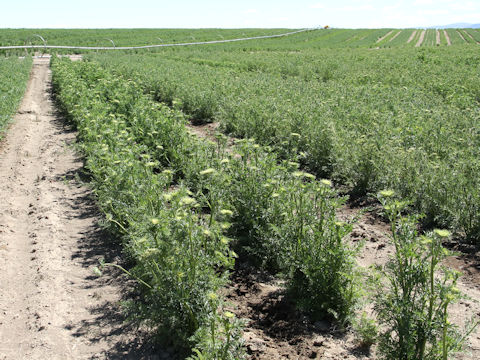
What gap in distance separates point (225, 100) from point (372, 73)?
796 centimetres

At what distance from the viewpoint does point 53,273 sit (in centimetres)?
475

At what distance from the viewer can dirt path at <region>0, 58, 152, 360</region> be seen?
373 cm

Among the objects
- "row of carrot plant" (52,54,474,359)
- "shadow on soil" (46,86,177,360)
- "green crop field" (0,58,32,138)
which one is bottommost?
"shadow on soil" (46,86,177,360)

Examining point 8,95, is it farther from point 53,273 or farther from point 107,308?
point 107,308

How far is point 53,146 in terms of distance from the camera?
9.93 m

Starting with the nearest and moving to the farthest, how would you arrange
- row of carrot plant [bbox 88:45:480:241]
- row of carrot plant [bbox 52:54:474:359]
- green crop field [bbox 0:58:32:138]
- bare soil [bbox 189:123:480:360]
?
row of carrot plant [bbox 52:54:474:359], bare soil [bbox 189:123:480:360], row of carrot plant [bbox 88:45:480:241], green crop field [bbox 0:58:32:138]

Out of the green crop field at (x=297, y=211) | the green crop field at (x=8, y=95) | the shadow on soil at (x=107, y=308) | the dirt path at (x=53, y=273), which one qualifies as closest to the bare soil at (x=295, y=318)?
the green crop field at (x=297, y=211)

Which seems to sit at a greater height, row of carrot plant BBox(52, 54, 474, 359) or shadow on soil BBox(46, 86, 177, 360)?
row of carrot plant BBox(52, 54, 474, 359)

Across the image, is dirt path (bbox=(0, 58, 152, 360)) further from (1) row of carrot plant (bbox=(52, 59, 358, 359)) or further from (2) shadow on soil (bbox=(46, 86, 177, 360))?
(1) row of carrot plant (bbox=(52, 59, 358, 359))

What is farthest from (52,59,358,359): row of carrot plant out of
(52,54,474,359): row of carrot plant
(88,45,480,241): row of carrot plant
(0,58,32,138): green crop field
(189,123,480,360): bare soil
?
(0,58,32,138): green crop field

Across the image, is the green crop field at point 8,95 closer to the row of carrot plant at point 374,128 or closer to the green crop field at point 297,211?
the green crop field at point 297,211

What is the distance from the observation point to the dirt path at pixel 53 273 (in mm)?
3729

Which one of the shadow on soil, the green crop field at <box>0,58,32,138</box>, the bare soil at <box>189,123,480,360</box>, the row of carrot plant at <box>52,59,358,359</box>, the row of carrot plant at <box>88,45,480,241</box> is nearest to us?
the row of carrot plant at <box>52,59,358,359</box>

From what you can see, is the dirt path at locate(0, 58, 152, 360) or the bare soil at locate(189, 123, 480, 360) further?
the dirt path at locate(0, 58, 152, 360)
